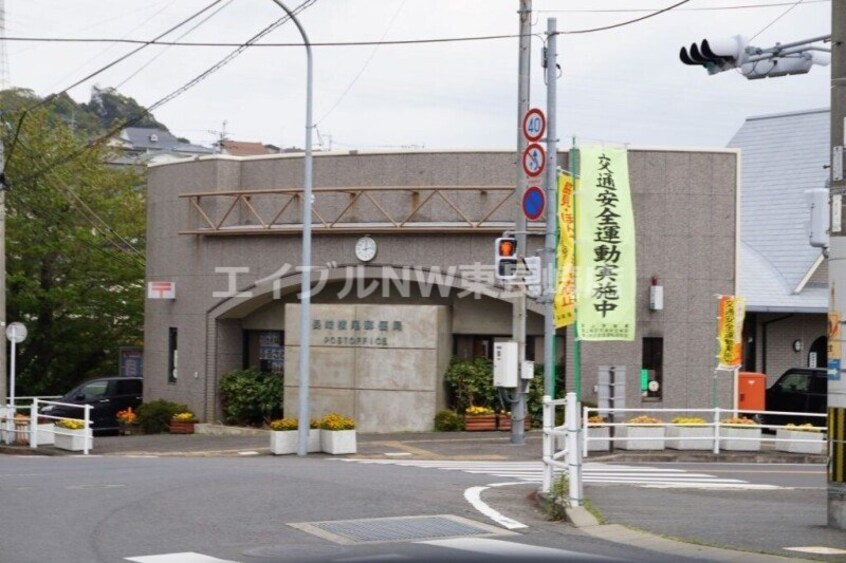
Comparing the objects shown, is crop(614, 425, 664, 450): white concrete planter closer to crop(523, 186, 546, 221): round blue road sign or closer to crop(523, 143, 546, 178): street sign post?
crop(523, 186, 546, 221): round blue road sign

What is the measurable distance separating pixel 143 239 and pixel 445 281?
20525mm

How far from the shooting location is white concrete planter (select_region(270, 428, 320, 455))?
26234 mm

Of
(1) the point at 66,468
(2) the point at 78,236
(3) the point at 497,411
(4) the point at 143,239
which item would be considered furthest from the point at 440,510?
(4) the point at 143,239

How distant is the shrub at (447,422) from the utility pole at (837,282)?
18.1 meters

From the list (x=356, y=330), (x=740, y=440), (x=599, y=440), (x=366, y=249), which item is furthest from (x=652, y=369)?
(x=366, y=249)

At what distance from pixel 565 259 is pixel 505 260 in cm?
148

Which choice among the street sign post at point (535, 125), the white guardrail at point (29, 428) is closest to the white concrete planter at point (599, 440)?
the street sign post at point (535, 125)

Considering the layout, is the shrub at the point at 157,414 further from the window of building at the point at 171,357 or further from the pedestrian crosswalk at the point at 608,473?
the pedestrian crosswalk at the point at 608,473

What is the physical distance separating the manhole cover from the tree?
1236 inches

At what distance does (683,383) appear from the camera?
101 feet

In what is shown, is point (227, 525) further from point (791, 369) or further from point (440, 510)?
point (791, 369)

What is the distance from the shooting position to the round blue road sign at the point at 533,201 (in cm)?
2553

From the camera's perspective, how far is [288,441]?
1040 inches

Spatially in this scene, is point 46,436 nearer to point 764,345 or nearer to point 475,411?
point 475,411
